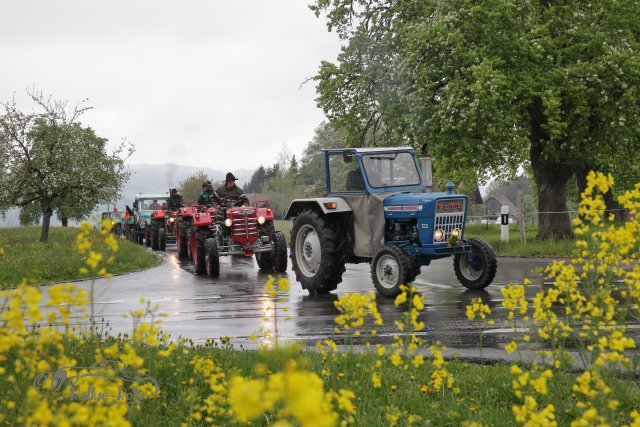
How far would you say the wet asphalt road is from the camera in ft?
25.8

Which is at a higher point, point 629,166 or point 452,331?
point 629,166

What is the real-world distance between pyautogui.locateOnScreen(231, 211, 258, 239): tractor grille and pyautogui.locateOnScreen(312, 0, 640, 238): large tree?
6.44 meters

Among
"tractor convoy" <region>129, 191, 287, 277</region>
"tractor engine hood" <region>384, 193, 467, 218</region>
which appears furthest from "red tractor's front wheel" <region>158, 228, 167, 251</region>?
"tractor engine hood" <region>384, 193, 467, 218</region>

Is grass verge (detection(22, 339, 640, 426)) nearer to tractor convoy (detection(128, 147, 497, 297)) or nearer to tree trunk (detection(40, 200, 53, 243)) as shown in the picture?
tractor convoy (detection(128, 147, 497, 297))

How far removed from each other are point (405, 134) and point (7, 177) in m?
16.9

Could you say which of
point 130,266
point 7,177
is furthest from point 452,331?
point 7,177

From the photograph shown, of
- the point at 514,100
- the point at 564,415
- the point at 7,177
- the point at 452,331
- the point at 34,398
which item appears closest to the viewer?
the point at 34,398

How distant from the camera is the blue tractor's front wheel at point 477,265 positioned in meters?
11.3

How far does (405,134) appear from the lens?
74.7ft

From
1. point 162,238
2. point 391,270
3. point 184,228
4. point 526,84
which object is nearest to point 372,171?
point 391,270

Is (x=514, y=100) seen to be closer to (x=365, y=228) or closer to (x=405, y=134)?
(x=405, y=134)

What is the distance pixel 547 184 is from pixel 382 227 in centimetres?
1266

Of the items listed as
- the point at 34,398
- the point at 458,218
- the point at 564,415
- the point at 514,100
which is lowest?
the point at 564,415

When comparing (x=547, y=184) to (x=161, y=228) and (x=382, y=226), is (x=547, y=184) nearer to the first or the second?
(x=382, y=226)
